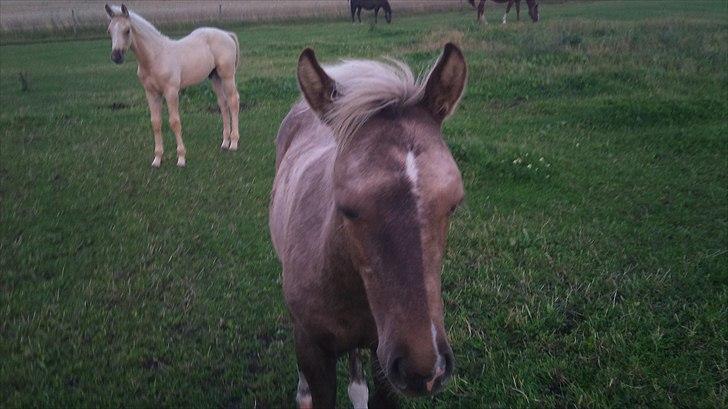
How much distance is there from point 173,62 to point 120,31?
2.35ft

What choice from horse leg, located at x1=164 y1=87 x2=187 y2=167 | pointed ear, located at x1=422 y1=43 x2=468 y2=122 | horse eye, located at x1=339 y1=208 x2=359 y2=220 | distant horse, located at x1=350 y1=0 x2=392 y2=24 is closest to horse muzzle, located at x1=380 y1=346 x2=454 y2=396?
horse eye, located at x1=339 y1=208 x2=359 y2=220

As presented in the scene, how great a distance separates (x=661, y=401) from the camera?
9.11ft

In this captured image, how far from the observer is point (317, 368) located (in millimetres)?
2432

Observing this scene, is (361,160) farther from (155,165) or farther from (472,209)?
(155,165)

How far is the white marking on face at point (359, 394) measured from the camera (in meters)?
2.91

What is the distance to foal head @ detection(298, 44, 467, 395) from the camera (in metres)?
1.63

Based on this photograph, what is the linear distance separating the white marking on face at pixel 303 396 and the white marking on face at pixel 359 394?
0.82 feet

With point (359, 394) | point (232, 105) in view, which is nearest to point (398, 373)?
point (359, 394)

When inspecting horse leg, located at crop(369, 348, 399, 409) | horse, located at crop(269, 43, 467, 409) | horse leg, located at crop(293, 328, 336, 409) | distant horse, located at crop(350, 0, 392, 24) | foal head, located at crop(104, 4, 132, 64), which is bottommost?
horse leg, located at crop(369, 348, 399, 409)

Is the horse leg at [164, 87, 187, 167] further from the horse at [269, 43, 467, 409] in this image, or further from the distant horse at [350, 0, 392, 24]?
the distant horse at [350, 0, 392, 24]

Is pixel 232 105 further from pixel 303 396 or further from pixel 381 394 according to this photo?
pixel 381 394

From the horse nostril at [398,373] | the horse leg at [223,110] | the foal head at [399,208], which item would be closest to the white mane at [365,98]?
the foal head at [399,208]

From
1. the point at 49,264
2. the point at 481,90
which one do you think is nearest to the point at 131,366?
the point at 49,264

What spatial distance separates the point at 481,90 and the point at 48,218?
280 inches
